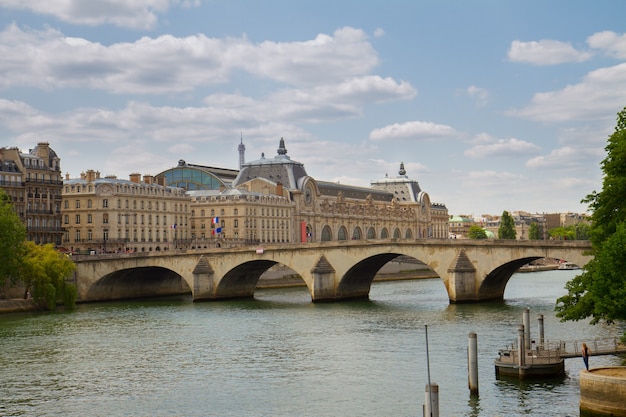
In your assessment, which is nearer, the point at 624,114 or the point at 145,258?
the point at 624,114

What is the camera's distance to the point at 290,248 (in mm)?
98562

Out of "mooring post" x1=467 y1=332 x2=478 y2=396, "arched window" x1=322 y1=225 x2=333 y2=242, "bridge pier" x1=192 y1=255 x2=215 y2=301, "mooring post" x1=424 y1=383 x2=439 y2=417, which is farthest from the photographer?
"arched window" x1=322 y1=225 x2=333 y2=242

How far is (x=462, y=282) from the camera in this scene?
3457 inches

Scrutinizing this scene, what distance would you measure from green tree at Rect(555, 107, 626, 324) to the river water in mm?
3314

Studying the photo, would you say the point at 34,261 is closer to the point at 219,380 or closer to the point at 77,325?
the point at 77,325

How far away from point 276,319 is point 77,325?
46.1 ft

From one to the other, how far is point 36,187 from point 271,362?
71066 millimetres

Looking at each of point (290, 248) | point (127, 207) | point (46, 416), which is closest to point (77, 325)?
point (290, 248)

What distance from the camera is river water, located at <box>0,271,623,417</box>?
43344mm

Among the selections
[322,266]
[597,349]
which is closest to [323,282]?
[322,266]

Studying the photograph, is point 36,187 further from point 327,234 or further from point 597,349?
point 327,234

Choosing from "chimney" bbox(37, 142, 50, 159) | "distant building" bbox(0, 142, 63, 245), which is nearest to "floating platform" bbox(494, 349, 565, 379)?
"distant building" bbox(0, 142, 63, 245)

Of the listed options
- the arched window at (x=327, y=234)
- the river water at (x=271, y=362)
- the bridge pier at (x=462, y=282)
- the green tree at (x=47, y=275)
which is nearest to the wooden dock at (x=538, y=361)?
the river water at (x=271, y=362)

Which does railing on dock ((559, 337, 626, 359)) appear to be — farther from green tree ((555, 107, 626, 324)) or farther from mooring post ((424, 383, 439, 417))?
mooring post ((424, 383, 439, 417))
